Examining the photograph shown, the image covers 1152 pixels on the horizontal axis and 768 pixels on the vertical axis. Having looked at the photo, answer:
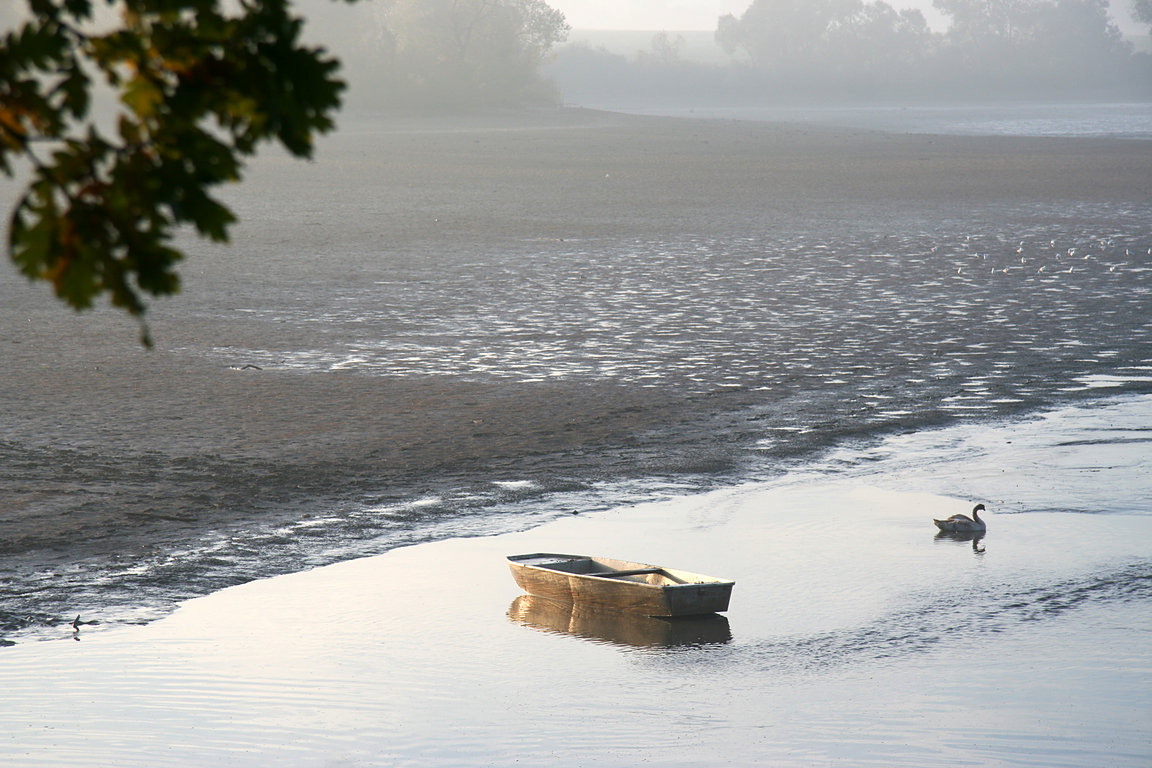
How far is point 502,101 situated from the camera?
7550 centimetres

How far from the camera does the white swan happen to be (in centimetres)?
876

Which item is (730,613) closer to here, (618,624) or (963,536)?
(618,624)

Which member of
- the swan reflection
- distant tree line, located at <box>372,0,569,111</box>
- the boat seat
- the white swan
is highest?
distant tree line, located at <box>372,0,569,111</box>

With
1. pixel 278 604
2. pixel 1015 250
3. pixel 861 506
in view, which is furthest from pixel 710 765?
pixel 1015 250

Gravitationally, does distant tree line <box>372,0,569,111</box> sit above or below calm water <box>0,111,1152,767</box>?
above

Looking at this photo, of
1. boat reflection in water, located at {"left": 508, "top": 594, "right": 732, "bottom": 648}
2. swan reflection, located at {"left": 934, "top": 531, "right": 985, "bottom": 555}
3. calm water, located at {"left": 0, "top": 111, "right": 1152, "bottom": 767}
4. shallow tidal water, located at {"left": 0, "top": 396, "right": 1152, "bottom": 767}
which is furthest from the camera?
swan reflection, located at {"left": 934, "top": 531, "right": 985, "bottom": 555}

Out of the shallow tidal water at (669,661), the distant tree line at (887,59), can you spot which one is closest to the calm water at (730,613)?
the shallow tidal water at (669,661)

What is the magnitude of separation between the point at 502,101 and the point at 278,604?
6968 centimetres

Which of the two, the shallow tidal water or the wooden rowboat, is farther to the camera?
the wooden rowboat

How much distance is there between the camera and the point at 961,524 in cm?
876

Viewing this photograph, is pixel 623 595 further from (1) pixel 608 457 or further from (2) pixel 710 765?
(1) pixel 608 457

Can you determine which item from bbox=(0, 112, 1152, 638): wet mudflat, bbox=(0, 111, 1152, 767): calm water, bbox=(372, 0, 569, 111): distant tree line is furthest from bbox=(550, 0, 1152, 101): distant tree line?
bbox=(0, 111, 1152, 767): calm water

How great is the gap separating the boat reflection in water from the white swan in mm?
1924

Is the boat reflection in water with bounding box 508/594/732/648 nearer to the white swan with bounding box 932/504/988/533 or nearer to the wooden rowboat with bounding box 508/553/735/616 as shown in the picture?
the wooden rowboat with bounding box 508/553/735/616
